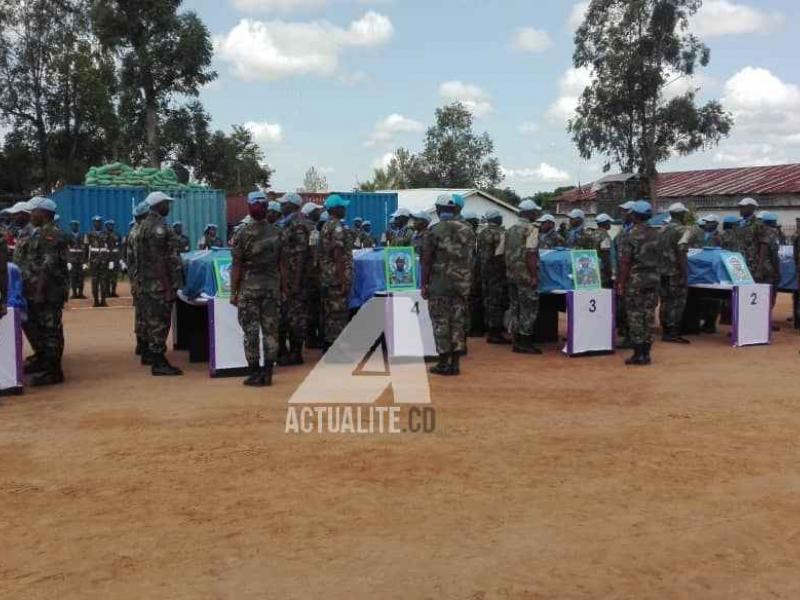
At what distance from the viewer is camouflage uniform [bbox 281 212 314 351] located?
344 inches

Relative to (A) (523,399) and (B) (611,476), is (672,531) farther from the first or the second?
(A) (523,399)

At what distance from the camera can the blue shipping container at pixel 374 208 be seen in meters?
27.3

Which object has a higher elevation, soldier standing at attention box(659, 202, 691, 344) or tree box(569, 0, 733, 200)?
tree box(569, 0, 733, 200)

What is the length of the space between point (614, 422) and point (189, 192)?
17.9m

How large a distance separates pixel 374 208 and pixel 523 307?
1823 centimetres

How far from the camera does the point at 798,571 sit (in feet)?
12.1

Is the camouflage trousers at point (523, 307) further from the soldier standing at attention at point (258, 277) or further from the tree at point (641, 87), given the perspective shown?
the tree at point (641, 87)

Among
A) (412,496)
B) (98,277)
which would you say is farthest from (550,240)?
(98,277)

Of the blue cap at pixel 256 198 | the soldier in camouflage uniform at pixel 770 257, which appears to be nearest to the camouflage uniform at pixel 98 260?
the blue cap at pixel 256 198

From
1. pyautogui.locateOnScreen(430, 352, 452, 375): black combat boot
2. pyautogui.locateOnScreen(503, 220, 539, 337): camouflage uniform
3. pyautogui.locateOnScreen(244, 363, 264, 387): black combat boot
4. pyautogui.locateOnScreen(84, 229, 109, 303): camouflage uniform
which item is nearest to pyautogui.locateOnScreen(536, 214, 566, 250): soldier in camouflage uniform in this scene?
pyautogui.locateOnScreen(503, 220, 539, 337): camouflage uniform

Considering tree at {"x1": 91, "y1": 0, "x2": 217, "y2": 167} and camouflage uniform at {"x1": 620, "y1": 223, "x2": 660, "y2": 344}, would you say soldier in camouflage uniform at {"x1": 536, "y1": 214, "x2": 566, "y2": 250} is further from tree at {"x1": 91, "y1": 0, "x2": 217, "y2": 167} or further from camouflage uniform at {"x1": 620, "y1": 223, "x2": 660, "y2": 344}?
tree at {"x1": 91, "y1": 0, "x2": 217, "y2": 167}

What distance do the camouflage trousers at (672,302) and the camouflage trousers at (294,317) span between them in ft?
15.8

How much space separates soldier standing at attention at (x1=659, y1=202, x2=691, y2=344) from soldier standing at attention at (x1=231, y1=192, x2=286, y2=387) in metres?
5.27

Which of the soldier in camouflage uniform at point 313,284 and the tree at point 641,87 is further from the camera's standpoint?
the tree at point 641,87
